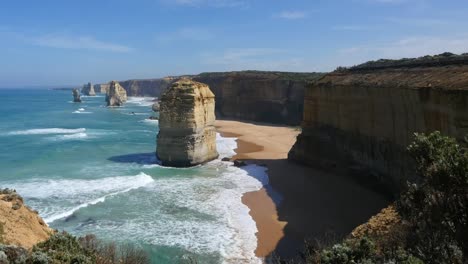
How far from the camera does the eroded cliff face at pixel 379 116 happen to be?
55.4ft

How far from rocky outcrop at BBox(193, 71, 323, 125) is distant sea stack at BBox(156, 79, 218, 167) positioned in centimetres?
3178

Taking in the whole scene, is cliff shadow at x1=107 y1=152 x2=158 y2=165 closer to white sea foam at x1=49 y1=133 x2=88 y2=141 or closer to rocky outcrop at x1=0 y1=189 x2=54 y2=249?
white sea foam at x1=49 y1=133 x2=88 y2=141

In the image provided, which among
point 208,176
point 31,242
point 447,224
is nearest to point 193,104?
point 208,176

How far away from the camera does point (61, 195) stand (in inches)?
944

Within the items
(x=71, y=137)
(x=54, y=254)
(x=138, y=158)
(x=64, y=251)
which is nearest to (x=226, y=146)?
(x=138, y=158)

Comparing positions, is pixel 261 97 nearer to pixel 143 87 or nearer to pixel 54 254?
pixel 54 254

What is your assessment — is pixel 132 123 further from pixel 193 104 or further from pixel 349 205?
pixel 349 205

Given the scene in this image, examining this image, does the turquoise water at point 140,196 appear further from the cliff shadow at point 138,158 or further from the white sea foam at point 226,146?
the white sea foam at point 226,146

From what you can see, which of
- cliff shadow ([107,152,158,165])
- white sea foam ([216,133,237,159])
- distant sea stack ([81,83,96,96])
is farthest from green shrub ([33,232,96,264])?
distant sea stack ([81,83,96,96])

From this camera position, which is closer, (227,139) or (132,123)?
(227,139)

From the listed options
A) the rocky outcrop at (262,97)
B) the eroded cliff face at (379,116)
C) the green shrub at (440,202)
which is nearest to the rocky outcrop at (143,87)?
the rocky outcrop at (262,97)

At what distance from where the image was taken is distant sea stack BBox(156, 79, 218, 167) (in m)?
31.6

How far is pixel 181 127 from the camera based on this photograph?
31.5 meters

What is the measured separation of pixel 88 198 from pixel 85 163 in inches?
428
